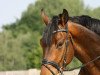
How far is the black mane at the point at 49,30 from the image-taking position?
18.1 ft

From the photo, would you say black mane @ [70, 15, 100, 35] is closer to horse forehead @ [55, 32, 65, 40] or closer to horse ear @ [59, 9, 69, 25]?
horse ear @ [59, 9, 69, 25]

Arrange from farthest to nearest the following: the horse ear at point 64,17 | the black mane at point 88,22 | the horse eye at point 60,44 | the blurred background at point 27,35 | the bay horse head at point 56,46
A: the blurred background at point 27,35, the black mane at point 88,22, the horse ear at point 64,17, the horse eye at point 60,44, the bay horse head at point 56,46

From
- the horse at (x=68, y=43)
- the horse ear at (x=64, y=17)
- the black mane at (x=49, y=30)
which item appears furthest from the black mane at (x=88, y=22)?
the black mane at (x=49, y=30)

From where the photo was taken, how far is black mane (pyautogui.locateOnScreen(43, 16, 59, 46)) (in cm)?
553

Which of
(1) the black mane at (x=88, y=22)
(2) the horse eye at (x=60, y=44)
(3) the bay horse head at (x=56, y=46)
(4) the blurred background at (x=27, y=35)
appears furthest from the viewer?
(4) the blurred background at (x=27, y=35)

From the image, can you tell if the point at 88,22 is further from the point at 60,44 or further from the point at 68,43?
the point at 60,44

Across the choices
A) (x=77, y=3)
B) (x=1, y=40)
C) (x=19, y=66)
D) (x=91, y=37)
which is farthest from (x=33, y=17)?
(x=91, y=37)

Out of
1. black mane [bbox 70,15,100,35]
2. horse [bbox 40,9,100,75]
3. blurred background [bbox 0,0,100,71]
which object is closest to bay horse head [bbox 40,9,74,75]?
horse [bbox 40,9,100,75]

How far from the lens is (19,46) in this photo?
187 ft

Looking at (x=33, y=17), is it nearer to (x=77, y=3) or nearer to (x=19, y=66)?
(x=77, y=3)

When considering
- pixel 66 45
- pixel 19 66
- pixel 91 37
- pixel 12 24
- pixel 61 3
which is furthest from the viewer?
pixel 61 3

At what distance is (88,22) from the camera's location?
6.01 metres

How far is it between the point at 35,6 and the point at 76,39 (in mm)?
71846

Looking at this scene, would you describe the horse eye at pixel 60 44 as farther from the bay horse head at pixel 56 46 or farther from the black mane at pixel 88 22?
the black mane at pixel 88 22
